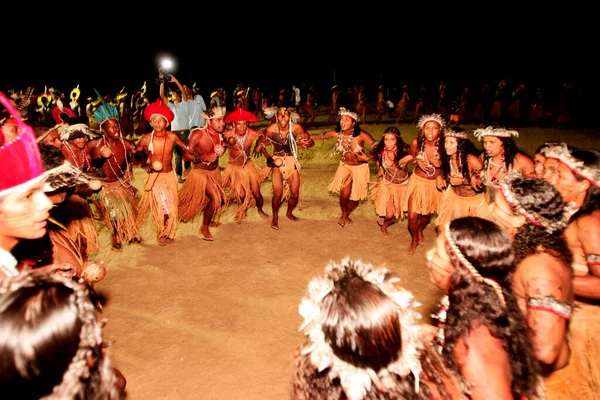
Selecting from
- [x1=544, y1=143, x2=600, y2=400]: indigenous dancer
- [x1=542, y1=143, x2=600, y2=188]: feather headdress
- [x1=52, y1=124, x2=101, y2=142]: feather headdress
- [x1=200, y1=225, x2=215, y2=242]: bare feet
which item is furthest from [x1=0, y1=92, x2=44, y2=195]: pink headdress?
[x1=200, y1=225, x2=215, y2=242]: bare feet

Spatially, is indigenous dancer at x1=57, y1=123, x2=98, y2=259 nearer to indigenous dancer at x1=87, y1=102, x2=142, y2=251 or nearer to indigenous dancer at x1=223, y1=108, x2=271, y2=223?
indigenous dancer at x1=87, y1=102, x2=142, y2=251

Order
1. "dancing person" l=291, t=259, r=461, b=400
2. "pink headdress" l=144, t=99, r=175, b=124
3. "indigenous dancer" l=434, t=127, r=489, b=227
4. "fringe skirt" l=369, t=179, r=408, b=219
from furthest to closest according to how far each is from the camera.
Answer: "fringe skirt" l=369, t=179, r=408, b=219, "pink headdress" l=144, t=99, r=175, b=124, "indigenous dancer" l=434, t=127, r=489, b=227, "dancing person" l=291, t=259, r=461, b=400

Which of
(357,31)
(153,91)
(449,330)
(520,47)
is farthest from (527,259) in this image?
(357,31)

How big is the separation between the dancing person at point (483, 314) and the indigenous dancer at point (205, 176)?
4211 mm

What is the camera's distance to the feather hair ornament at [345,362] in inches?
43.5

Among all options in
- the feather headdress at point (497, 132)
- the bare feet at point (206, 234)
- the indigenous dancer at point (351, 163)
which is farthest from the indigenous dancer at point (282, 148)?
the feather headdress at point (497, 132)

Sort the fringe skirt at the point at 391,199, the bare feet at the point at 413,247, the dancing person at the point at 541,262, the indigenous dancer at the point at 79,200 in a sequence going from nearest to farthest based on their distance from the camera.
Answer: the dancing person at the point at 541,262 → the indigenous dancer at the point at 79,200 → the bare feet at the point at 413,247 → the fringe skirt at the point at 391,199

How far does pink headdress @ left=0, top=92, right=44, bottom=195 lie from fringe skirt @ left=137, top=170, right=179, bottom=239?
3558 millimetres

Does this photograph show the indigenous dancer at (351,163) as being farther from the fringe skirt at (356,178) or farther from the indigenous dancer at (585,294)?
the indigenous dancer at (585,294)

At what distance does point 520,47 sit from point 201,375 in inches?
1545

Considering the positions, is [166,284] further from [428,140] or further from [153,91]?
[153,91]

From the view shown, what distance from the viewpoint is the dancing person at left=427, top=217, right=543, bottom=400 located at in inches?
54.9

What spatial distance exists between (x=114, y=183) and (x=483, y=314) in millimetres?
4654

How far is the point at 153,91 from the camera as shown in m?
23.4
